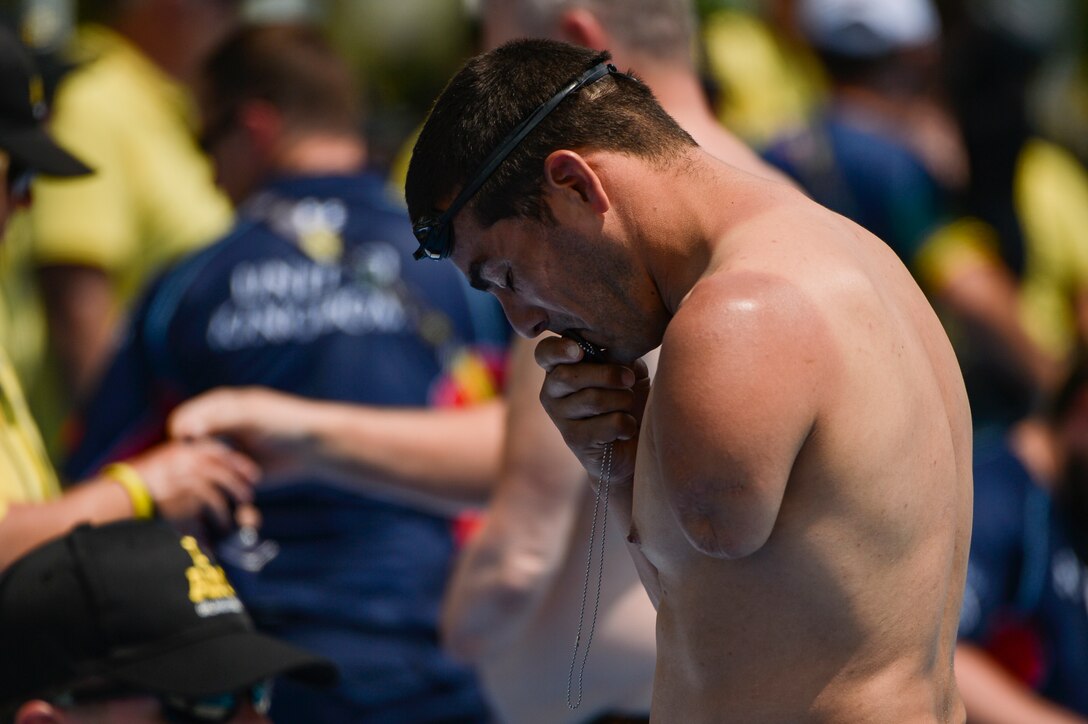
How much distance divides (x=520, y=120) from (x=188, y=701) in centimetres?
113

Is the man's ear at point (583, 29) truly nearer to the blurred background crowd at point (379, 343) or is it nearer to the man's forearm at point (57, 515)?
the blurred background crowd at point (379, 343)

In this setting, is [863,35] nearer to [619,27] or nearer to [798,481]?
[619,27]

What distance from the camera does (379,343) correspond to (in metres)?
4.11

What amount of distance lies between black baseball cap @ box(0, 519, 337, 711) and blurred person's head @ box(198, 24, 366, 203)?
1.90m

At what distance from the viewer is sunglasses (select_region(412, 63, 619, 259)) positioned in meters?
2.23

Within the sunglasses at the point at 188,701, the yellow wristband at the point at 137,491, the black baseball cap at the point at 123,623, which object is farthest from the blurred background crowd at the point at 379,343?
the sunglasses at the point at 188,701

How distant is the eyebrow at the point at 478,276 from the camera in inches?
92.4

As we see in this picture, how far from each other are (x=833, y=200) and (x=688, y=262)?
3053 mm

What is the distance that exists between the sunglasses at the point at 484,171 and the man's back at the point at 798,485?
26cm

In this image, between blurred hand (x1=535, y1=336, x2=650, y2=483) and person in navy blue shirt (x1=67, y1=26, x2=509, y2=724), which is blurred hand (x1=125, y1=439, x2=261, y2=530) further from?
blurred hand (x1=535, y1=336, x2=650, y2=483)

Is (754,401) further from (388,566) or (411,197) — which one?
(388,566)

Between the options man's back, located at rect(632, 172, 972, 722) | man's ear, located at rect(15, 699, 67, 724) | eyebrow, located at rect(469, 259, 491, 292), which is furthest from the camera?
man's ear, located at rect(15, 699, 67, 724)

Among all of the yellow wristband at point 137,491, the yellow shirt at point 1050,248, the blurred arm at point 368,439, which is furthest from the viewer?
the yellow shirt at point 1050,248

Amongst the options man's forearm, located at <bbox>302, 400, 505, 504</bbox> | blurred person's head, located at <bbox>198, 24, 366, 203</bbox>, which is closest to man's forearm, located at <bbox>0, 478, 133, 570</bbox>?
man's forearm, located at <bbox>302, 400, 505, 504</bbox>
